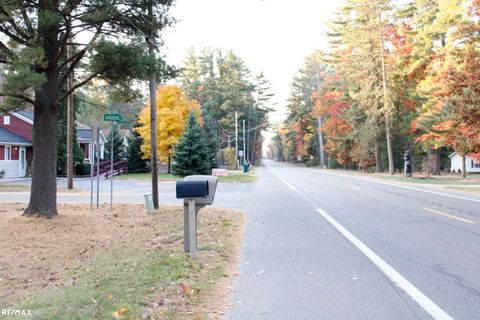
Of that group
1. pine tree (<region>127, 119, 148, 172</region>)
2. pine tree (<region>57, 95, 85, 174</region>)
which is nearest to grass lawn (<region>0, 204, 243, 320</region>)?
pine tree (<region>57, 95, 85, 174</region>)

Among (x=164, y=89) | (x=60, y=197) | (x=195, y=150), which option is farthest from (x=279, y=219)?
(x=164, y=89)

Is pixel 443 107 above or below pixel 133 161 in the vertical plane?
above

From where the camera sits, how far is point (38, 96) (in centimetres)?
1167

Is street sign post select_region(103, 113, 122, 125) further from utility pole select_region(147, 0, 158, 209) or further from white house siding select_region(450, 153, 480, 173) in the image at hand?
white house siding select_region(450, 153, 480, 173)

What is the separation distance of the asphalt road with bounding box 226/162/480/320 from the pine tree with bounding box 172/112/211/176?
2340 centimetres

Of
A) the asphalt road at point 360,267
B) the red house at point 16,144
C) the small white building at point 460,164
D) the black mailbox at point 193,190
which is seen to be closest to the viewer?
the asphalt road at point 360,267

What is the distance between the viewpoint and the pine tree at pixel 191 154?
117 ft

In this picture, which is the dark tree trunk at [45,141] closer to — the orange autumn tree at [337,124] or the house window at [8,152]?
the house window at [8,152]

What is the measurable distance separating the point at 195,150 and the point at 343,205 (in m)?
21.8

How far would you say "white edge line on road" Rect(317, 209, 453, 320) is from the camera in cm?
478

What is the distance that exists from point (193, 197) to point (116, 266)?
172 centimetres

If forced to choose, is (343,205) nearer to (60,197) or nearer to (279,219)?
(279,219)

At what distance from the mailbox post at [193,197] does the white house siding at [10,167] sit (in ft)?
97.0

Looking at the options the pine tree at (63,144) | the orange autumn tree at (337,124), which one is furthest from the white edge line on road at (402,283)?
the orange autumn tree at (337,124)
